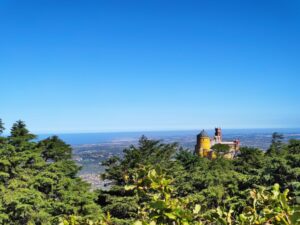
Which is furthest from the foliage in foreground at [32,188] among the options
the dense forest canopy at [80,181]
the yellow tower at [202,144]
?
the yellow tower at [202,144]

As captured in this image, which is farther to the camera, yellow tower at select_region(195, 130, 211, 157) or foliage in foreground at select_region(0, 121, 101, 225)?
yellow tower at select_region(195, 130, 211, 157)

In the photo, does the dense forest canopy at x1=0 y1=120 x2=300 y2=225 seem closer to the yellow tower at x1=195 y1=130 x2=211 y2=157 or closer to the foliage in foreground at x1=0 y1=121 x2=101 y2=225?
the foliage in foreground at x1=0 y1=121 x2=101 y2=225

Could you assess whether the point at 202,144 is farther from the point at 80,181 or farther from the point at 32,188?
the point at 32,188

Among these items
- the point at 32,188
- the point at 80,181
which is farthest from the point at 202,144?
the point at 32,188

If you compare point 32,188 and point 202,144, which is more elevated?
point 202,144

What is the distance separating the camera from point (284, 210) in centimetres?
231

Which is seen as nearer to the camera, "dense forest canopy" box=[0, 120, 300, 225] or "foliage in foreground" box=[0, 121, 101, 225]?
"foliage in foreground" box=[0, 121, 101, 225]

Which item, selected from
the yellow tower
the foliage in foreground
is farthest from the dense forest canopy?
the yellow tower

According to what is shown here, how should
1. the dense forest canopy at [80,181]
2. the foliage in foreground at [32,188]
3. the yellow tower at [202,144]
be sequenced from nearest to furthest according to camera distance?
the foliage in foreground at [32,188] → the dense forest canopy at [80,181] → the yellow tower at [202,144]

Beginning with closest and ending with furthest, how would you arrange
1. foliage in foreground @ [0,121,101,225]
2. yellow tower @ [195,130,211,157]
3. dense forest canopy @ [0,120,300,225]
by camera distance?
foliage in foreground @ [0,121,101,225] → dense forest canopy @ [0,120,300,225] → yellow tower @ [195,130,211,157]

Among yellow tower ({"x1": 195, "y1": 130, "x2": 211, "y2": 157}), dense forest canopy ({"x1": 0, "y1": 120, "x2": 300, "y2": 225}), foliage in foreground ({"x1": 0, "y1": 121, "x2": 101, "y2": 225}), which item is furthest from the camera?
yellow tower ({"x1": 195, "y1": 130, "x2": 211, "y2": 157})

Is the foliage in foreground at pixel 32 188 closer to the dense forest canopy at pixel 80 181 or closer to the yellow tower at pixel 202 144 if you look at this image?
the dense forest canopy at pixel 80 181

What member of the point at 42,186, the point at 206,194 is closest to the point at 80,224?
the point at 42,186

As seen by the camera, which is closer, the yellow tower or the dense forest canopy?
the dense forest canopy
